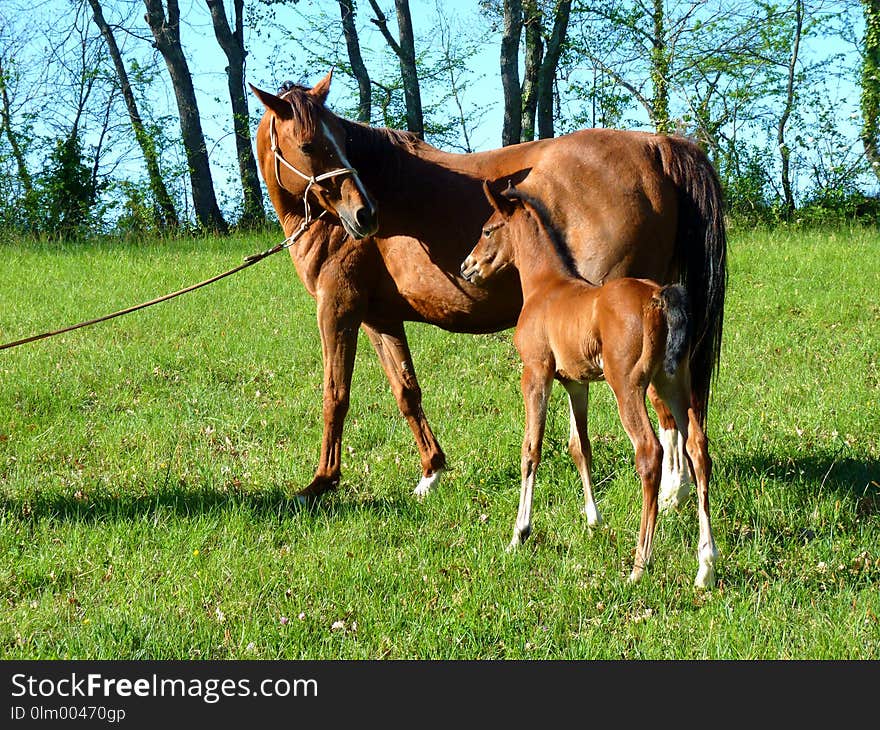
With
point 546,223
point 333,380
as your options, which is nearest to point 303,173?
point 333,380

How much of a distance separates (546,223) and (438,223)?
0.98 m

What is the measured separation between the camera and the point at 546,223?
4.98 meters

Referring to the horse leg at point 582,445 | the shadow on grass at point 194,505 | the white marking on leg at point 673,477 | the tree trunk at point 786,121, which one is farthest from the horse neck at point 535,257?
the tree trunk at point 786,121

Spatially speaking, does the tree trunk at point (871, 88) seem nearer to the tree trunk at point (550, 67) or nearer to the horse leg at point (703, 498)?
the tree trunk at point (550, 67)

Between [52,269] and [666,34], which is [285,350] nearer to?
[52,269]

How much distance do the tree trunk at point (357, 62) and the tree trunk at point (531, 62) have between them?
488 cm

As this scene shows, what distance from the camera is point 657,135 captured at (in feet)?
18.2

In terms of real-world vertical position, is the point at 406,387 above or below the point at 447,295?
below

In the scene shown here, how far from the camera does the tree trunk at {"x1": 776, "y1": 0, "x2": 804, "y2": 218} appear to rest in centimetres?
1862

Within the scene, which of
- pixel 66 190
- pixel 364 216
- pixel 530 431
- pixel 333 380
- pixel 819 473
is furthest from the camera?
pixel 66 190

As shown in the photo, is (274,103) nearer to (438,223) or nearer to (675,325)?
(438,223)

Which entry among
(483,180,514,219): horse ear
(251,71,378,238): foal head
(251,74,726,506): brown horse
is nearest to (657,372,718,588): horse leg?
(251,74,726,506): brown horse

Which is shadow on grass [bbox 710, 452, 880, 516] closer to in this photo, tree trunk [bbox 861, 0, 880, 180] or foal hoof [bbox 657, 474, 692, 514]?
foal hoof [bbox 657, 474, 692, 514]

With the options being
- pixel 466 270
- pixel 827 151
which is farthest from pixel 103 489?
pixel 827 151
